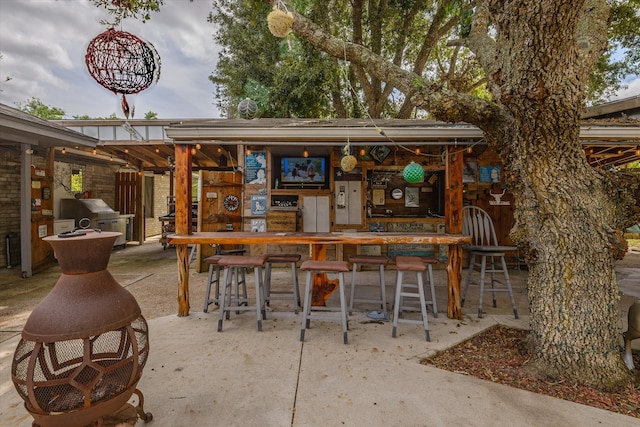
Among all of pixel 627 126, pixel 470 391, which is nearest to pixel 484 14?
pixel 627 126

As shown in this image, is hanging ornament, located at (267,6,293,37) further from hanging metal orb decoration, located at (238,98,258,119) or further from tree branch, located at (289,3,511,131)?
hanging metal orb decoration, located at (238,98,258,119)

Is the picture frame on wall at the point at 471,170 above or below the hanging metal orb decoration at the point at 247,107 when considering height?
below

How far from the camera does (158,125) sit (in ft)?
28.1

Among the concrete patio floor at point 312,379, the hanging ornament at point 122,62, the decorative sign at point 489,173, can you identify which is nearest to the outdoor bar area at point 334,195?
the decorative sign at point 489,173

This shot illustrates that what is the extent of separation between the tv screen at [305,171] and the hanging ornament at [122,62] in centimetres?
402

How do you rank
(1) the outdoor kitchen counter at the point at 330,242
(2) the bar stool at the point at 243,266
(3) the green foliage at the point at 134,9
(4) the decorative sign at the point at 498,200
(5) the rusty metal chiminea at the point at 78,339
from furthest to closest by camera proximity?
(4) the decorative sign at the point at 498,200
(3) the green foliage at the point at 134,9
(1) the outdoor kitchen counter at the point at 330,242
(2) the bar stool at the point at 243,266
(5) the rusty metal chiminea at the point at 78,339

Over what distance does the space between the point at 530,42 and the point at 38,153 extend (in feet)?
27.1

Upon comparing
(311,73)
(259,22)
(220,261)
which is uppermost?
(259,22)

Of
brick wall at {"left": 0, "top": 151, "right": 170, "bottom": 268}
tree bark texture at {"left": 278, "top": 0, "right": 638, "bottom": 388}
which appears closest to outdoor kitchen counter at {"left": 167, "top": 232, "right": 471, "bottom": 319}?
tree bark texture at {"left": 278, "top": 0, "right": 638, "bottom": 388}

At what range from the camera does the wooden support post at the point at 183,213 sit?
11.7 feet

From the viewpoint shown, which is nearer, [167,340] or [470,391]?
[470,391]

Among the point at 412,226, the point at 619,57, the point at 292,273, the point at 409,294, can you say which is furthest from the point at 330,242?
the point at 619,57

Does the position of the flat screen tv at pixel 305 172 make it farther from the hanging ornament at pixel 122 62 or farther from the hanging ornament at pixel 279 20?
the hanging ornament at pixel 279 20

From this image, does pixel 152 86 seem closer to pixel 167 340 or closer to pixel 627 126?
pixel 167 340
